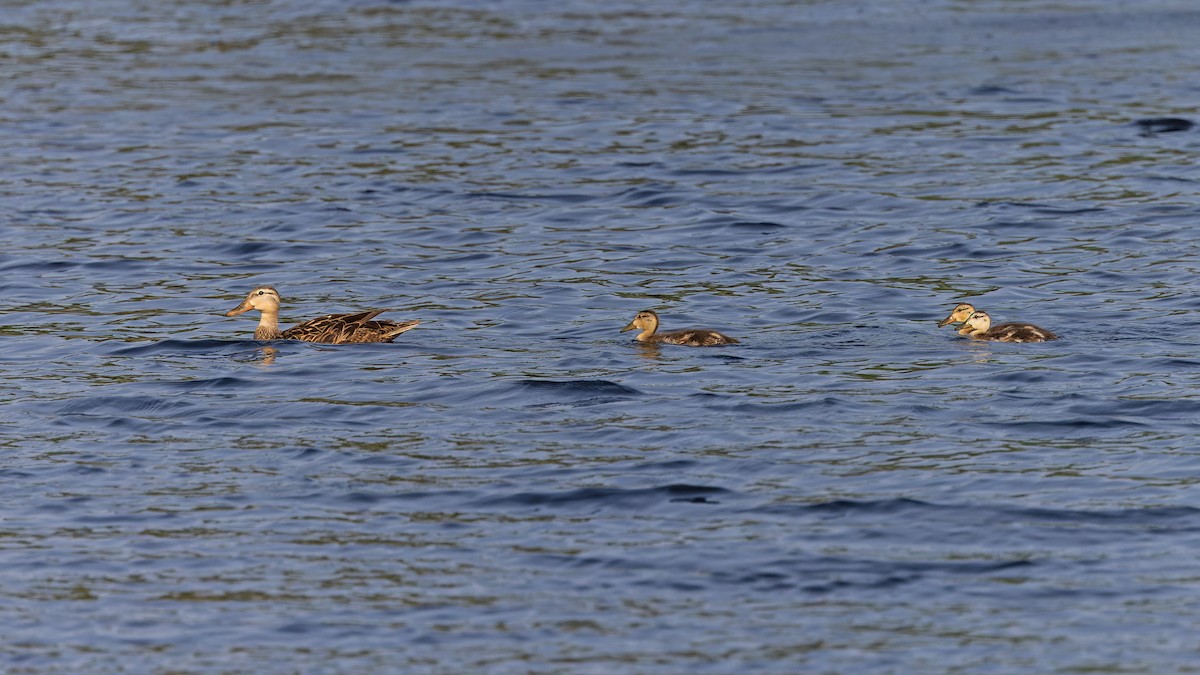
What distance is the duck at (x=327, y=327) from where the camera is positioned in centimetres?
1616

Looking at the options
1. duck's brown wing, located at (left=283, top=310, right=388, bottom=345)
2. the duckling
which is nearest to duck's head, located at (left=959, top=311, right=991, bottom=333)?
the duckling

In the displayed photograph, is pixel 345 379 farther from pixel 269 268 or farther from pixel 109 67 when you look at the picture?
pixel 109 67

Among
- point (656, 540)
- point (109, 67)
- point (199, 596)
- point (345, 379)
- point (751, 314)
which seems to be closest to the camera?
point (199, 596)

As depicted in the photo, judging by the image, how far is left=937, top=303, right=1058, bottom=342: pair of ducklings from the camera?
15.6 m

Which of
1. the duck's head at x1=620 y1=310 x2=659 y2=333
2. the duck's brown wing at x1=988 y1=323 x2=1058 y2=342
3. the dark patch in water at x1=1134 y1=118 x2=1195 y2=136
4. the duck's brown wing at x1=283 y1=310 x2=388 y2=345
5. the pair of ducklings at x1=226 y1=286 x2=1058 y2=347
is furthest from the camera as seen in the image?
the dark patch in water at x1=1134 y1=118 x2=1195 y2=136

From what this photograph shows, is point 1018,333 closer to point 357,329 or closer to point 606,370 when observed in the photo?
point 606,370

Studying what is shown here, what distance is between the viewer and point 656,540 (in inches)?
435

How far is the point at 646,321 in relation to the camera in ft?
52.5

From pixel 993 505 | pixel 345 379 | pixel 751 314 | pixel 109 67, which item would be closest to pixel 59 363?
pixel 345 379

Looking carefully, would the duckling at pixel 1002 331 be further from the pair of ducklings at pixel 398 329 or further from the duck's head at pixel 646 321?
the duck's head at pixel 646 321

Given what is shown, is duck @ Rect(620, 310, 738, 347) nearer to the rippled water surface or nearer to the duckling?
the rippled water surface

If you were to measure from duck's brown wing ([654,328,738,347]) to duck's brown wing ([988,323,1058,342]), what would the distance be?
2.15 metres

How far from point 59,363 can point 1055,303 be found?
885cm

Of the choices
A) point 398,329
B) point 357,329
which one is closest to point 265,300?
point 357,329
